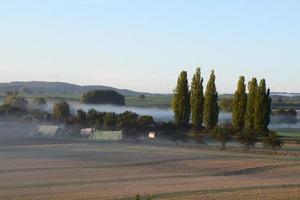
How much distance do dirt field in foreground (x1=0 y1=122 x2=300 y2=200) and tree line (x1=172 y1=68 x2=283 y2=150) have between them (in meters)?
5.75

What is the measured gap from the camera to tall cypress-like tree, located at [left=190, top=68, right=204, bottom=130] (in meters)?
68.1

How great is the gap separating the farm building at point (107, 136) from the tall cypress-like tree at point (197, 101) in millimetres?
9621

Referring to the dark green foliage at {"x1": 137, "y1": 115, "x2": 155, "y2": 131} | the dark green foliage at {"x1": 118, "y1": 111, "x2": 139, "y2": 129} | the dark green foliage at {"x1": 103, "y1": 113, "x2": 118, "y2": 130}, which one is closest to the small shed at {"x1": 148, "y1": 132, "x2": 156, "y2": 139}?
the dark green foliage at {"x1": 137, "y1": 115, "x2": 155, "y2": 131}

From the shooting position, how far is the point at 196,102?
2685 inches

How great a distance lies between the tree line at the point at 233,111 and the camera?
6100cm

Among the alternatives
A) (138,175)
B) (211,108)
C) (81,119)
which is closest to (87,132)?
(81,119)

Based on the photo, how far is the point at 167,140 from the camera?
72625 millimetres

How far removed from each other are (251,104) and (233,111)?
2.35 meters

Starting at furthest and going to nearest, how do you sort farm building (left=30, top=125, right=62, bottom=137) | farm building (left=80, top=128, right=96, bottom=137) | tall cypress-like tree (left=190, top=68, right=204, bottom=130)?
1. farm building (left=30, top=125, right=62, bottom=137)
2. farm building (left=80, top=128, right=96, bottom=137)
3. tall cypress-like tree (left=190, top=68, right=204, bottom=130)

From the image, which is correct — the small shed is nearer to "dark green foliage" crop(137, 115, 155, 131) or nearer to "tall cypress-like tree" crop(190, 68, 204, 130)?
"dark green foliage" crop(137, 115, 155, 131)

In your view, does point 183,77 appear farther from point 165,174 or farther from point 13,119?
point 13,119

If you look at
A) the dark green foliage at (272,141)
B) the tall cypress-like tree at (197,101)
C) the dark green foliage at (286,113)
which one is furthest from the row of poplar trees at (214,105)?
the dark green foliage at (286,113)

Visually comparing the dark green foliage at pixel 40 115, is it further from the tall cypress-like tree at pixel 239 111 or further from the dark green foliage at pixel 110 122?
the tall cypress-like tree at pixel 239 111

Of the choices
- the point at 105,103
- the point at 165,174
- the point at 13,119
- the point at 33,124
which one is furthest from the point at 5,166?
the point at 105,103
